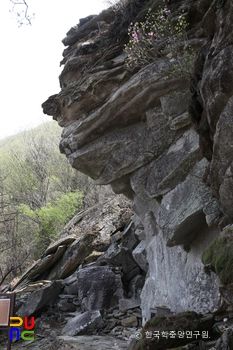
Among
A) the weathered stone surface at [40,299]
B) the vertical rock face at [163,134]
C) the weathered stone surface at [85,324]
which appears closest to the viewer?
the vertical rock face at [163,134]

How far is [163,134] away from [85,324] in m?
6.10

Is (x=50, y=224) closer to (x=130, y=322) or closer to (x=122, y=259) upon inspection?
(x=122, y=259)

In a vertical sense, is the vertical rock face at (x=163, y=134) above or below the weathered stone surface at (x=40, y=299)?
above

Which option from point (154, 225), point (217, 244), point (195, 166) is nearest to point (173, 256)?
point (154, 225)

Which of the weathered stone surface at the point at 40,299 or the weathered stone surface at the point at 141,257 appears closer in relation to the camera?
the weathered stone surface at the point at 141,257

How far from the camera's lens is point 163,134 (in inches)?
340

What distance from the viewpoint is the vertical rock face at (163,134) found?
561 cm

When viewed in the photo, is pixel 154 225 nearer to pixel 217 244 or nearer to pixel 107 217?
pixel 217 244

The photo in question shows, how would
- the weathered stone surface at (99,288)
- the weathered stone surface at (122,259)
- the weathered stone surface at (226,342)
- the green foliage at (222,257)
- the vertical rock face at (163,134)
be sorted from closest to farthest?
the weathered stone surface at (226,342) < the green foliage at (222,257) < the vertical rock face at (163,134) < the weathered stone surface at (99,288) < the weathered stone surface at (122,259)

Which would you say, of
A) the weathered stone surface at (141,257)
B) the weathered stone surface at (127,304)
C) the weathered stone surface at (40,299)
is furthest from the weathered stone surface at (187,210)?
the weathered stone surface at (40,299)

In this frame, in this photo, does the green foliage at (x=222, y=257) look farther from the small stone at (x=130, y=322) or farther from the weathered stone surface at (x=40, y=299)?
the weathered stone surface at (x=40, y=299)

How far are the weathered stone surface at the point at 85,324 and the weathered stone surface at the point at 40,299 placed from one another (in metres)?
2.30

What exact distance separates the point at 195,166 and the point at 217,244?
2503 mm

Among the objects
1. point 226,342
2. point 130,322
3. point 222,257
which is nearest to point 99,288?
point 130,322
